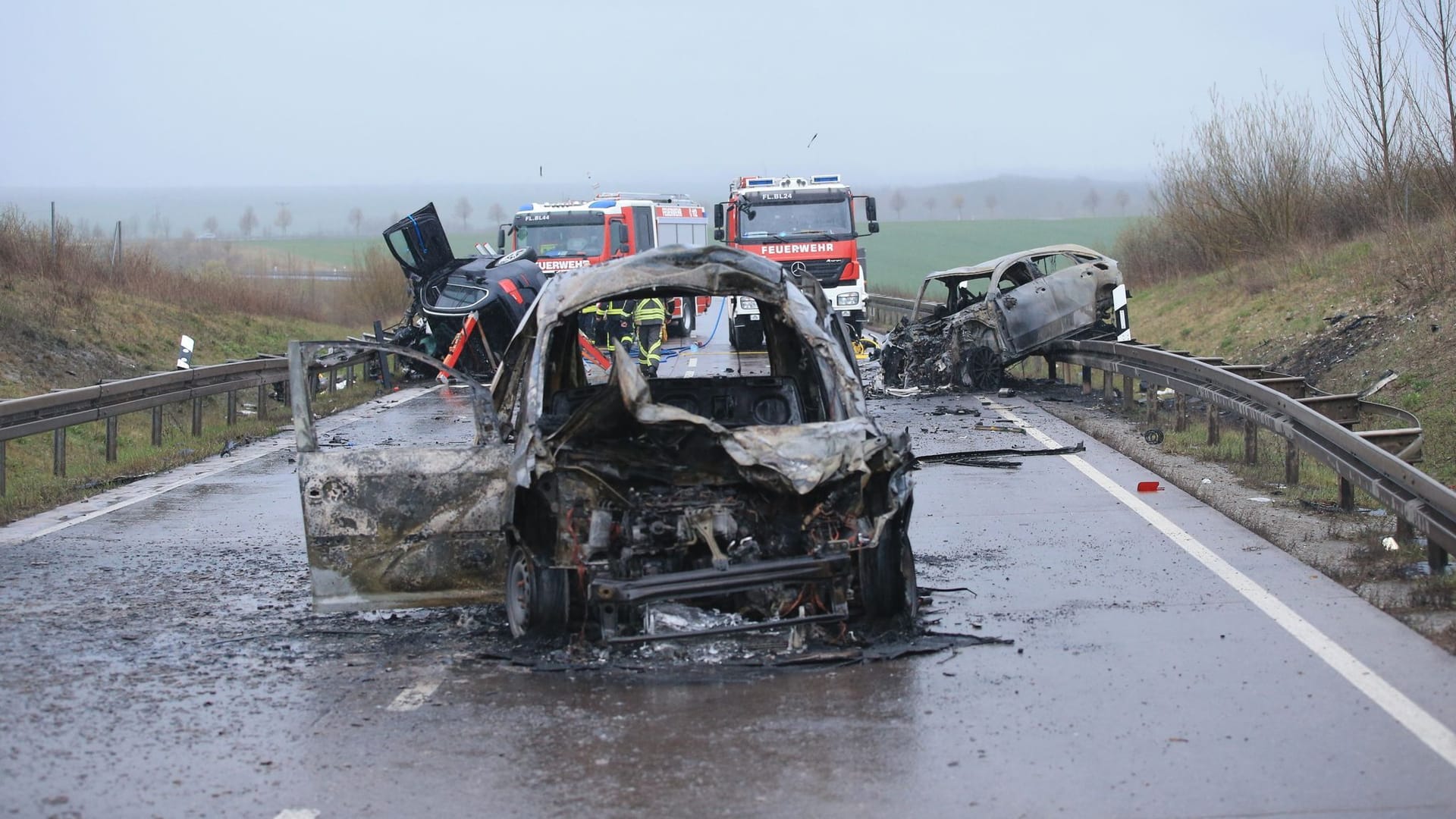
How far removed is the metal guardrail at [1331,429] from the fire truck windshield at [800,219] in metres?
12.0

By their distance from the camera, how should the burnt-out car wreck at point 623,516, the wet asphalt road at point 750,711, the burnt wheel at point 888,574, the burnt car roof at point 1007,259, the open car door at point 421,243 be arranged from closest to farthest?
the wet asphalt road at point 750,711 → the burnt-out car wreck at point 623,516 → the burnt wheel at point 888,574 → the burnt car roof at point 1007,259 → the open car door at point 421,243

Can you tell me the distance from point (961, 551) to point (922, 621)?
2.16m

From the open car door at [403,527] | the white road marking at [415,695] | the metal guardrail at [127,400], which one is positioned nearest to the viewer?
the white road marking at [415,695]

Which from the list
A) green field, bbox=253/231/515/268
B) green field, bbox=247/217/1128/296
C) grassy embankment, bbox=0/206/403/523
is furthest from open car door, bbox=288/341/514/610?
green field, bbox=253/231/515/268

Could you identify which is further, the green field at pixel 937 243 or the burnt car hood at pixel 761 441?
the green field at pixel 937 243

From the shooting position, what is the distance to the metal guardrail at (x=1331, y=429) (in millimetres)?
8328

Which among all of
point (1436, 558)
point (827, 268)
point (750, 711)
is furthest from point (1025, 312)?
point (750, 711)

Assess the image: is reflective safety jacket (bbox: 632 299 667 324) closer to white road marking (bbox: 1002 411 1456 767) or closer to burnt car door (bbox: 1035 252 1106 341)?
burnt car door (bbox: 1035 252 1106 341)

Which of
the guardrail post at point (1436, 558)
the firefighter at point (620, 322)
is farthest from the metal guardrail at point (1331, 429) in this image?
the firefighter at point (620, 322)

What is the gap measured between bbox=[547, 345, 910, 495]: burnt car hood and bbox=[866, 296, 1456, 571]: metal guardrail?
2.83 m

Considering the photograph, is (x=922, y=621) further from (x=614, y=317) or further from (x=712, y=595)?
(x=614, y=317)

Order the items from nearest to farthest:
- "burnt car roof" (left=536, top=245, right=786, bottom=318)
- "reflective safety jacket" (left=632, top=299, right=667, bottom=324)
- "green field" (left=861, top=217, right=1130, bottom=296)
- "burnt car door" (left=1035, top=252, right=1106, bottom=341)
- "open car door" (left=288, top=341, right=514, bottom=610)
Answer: "open car door" (left=288, top=341, right=514, bottom=610) < "burnt car roof" (left=536, top=245, right=786, bottom=318) < "burnt car door" (left=1035, top=252, right=1106, bottom=341) < "reflective safety jacket" (left=632, top=299, right=667, bottom=324) < "green field" (left=861, top=217, right=1130, bottom=296)

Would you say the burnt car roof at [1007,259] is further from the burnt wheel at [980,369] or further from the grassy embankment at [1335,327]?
the grassy embankment at [1335,327]

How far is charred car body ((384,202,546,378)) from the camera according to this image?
23.8 m
